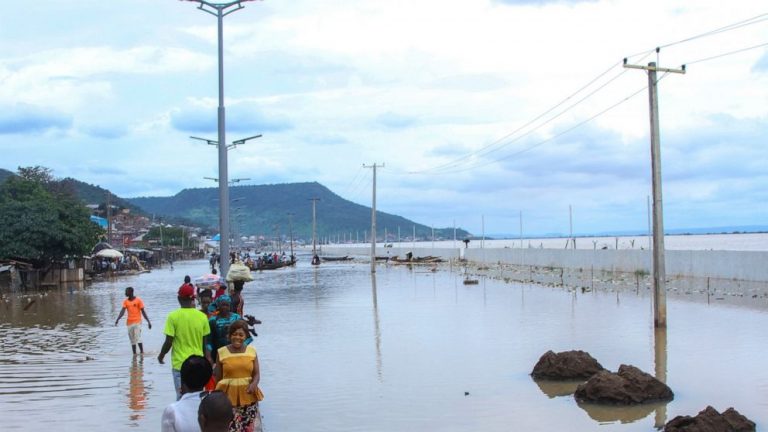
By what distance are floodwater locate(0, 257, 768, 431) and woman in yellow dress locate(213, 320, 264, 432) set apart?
2956mm

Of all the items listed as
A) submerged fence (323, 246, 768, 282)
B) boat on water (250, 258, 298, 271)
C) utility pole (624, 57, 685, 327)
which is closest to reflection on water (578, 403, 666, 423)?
utility pole (624, 57, 685, 327)

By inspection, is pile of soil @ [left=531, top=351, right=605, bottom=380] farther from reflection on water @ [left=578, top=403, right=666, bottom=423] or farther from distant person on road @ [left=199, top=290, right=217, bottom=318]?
distant person on road @ [left=199, top=290, right=217, bottom=318]

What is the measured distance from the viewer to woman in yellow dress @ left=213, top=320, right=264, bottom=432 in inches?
281

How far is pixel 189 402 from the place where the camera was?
192 inches

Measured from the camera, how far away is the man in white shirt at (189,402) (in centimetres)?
475

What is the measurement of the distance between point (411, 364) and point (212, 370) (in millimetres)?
9500

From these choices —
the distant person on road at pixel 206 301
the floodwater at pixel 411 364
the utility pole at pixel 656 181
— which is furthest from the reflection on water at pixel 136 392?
the utility pole at pixel 656 181

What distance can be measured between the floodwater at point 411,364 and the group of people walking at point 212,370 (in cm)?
166

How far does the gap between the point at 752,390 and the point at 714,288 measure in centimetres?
2310

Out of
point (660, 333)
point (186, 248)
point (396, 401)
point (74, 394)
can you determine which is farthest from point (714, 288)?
point (186, 248)

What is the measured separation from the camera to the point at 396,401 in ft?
38.0

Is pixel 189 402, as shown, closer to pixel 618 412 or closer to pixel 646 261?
pixel 618 412

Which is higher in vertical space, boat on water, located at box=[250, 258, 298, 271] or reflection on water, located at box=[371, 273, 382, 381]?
boat on water, located at box=[250, 258, 298, 271]

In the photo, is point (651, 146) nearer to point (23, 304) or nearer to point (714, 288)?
point (714, 288)
